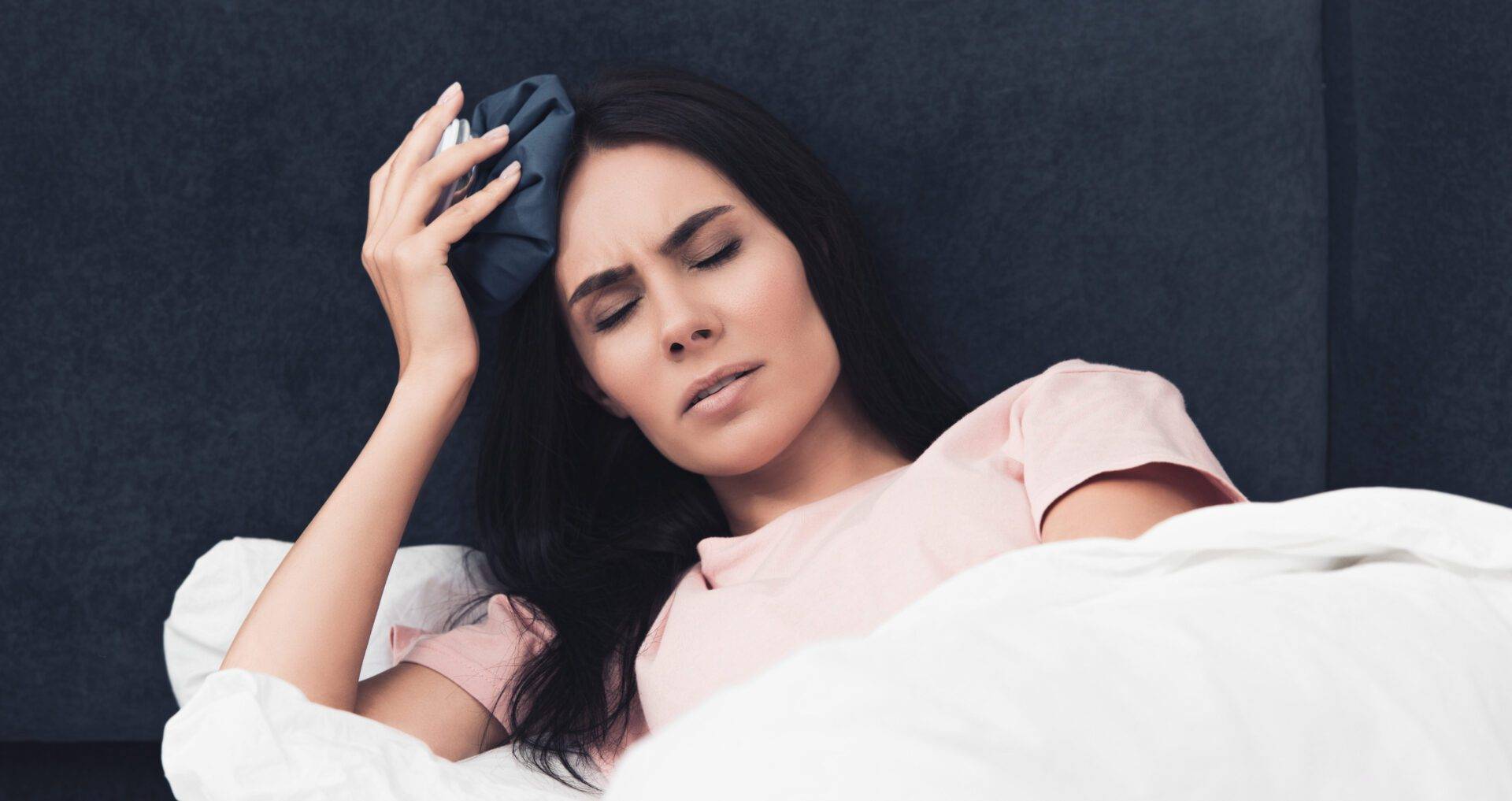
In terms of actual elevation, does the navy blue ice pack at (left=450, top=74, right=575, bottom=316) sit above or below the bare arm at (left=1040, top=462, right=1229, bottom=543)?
above

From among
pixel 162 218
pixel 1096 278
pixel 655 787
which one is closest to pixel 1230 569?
pixel 655 787

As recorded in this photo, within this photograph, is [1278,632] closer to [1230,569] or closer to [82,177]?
[1230,569]

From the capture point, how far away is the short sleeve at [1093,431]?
0.94m

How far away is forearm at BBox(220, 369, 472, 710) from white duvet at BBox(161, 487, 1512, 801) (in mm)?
591

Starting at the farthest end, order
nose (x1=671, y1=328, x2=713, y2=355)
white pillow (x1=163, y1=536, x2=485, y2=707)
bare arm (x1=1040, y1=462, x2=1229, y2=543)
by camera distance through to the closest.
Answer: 1. white pillow (x1=163, y1=536, x2=485, y2=707)
2. nose (x1=671, y1=328, x2=713, y2=355)
3. bare arm (x1=1040, y1=462, x2=1229, y2=543)

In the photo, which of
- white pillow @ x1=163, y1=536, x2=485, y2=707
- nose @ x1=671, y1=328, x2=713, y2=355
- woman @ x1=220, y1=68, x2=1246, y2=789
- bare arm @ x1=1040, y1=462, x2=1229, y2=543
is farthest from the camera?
white pillow @ x1=163, y1=536, x2=485, y2=707

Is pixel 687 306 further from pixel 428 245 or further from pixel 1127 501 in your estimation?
pixel 1127 501

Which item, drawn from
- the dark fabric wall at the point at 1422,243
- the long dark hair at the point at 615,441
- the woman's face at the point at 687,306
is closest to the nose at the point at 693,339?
the woman's face at the point at 687,306

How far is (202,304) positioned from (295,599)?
482 mm

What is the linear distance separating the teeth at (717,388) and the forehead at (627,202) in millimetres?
143

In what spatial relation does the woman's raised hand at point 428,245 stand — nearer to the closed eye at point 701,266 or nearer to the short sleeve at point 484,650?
the closed eye at point 701,266

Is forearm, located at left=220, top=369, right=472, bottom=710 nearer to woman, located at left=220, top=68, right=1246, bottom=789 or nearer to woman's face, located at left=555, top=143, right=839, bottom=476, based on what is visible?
woman, located at left=220, top=68, right=1246, bottom=789

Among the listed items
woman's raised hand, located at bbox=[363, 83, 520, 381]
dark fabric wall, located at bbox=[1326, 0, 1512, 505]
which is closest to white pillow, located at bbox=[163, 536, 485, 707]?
woman's raised hand, located at bbox=[363, 83, 520, 381]

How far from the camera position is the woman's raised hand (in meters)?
1.20
